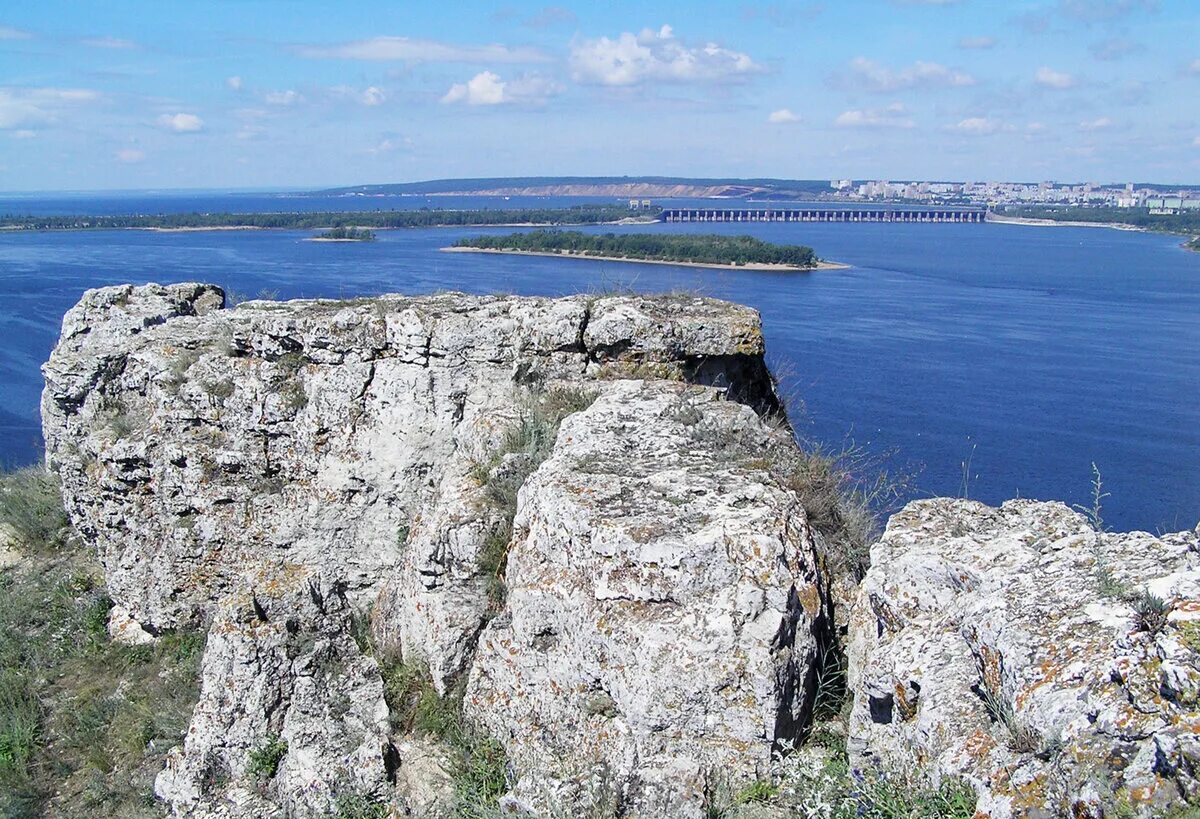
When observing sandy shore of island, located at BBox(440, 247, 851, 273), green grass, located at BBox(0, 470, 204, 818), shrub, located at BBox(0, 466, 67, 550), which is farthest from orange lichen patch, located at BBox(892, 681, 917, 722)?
sandy shore of island, located at BBox(440, 247, 851, 273)

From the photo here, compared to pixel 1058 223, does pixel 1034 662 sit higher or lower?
lower

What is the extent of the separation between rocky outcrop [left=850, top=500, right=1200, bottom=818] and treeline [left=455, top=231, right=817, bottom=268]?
73495 millimetres

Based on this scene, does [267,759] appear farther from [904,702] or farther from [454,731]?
[904,702]

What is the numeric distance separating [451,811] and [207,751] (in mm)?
2469

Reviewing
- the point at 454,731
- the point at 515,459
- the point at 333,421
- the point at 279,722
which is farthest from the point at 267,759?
the point at 333,421

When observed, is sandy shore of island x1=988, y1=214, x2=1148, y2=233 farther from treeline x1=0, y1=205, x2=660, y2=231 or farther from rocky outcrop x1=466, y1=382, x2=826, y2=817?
rocky outcrop x1=466, y1=382, x2=826, y2=817

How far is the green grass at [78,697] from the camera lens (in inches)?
308

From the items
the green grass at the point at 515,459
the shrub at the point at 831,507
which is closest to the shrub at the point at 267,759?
the green grass at the point at 515,459

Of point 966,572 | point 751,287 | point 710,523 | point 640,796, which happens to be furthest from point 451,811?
point 751,287

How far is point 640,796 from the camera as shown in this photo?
16.3 ft

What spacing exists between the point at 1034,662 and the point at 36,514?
1275 cm

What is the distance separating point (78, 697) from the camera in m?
9.14

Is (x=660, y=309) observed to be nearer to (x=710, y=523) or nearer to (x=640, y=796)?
(x=710, y=523)

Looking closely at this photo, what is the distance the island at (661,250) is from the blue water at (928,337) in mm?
2067
